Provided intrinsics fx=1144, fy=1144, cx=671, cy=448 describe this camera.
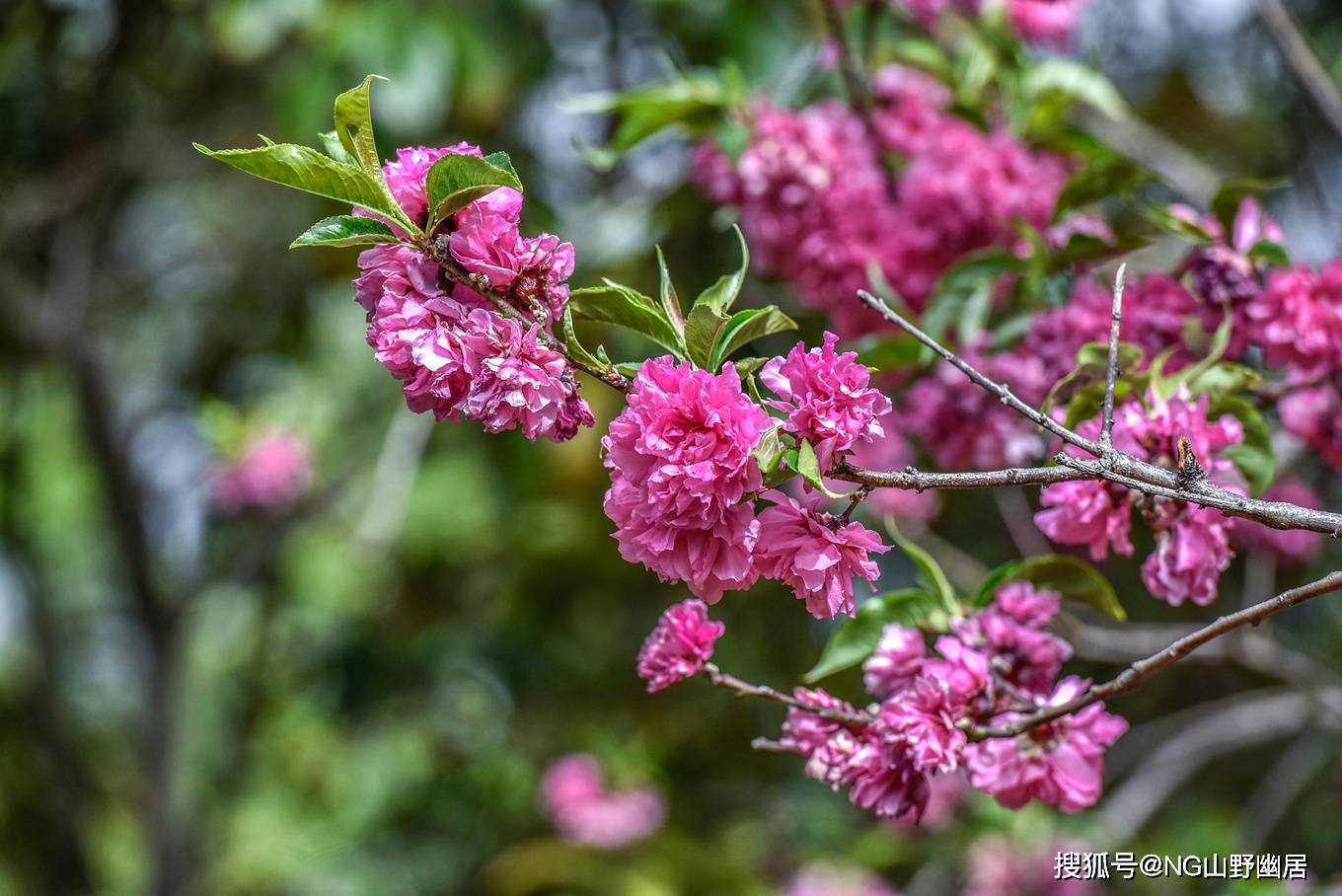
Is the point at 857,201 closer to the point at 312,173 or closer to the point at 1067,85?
the point at 1067,85

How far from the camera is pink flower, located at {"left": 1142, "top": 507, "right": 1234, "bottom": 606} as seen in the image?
2.34 ft

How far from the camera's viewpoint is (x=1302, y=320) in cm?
83

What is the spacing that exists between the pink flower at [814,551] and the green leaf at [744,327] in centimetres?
8

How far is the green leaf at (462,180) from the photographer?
56 centimetres

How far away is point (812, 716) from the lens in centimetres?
69

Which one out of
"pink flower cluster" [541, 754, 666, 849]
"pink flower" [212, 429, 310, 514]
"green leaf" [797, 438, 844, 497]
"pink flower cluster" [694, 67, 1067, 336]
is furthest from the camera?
"pink flower" [212, 429, 310, 514]

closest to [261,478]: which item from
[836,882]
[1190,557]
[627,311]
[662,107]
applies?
[836,882]

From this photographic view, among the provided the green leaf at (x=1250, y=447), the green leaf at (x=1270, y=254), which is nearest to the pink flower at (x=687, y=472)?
the green leaf at (x=1250, y=447)

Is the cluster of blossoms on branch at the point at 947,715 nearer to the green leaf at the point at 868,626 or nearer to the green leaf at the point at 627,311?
the green leaf at the point at 868,626

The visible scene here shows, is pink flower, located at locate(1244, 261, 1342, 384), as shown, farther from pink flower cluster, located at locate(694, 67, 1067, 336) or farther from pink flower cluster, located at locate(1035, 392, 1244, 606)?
pink flower cluster, located at locate(694, 67, 1067, 336)

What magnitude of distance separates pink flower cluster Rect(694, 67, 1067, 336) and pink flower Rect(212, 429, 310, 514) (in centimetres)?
164

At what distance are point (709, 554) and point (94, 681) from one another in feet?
19.9

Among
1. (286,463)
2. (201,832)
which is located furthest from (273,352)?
(201,832)

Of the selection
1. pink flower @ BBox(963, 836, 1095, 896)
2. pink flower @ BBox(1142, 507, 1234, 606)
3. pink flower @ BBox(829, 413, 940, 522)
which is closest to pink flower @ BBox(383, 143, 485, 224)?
pink flower @ BBox(1142, 507, 1234, 606)
